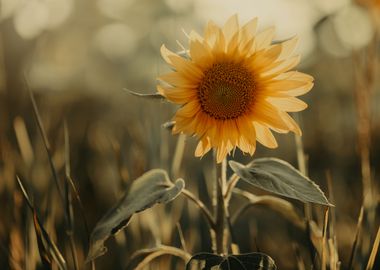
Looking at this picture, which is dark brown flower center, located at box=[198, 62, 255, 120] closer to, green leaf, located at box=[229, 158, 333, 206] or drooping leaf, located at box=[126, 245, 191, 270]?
green leaf, located at box=[229, 158, 333, 206]

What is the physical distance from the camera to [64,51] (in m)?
9.80

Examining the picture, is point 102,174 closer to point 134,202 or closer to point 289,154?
point 289,154

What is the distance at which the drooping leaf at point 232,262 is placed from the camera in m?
0.75

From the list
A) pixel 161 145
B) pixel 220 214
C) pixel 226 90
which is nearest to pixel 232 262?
pixel 220 214

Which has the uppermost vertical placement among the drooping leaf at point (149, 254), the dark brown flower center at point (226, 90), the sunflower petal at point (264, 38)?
the sunflower petal at point (264, 38)

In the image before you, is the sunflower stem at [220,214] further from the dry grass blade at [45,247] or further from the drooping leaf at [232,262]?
the dry grass blade at [45,247]

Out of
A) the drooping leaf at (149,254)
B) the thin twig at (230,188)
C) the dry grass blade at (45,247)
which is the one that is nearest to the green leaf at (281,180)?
the thin twig at (230,188)

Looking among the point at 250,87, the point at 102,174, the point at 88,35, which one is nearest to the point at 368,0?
the point at 250,87

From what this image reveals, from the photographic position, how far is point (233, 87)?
34.0 inches

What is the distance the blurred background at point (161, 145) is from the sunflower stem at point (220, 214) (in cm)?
6

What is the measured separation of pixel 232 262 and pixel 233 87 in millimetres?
273

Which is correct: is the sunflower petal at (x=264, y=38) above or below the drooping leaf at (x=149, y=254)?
above

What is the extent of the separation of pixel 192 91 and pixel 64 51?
30.7ft

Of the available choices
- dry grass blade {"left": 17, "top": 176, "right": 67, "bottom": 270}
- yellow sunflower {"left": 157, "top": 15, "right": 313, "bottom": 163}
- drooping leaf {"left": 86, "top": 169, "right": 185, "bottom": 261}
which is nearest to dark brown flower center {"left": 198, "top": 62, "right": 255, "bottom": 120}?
yellow sunflower {"left": 157, "top": 15, "right": 313, "bottom": 163}
